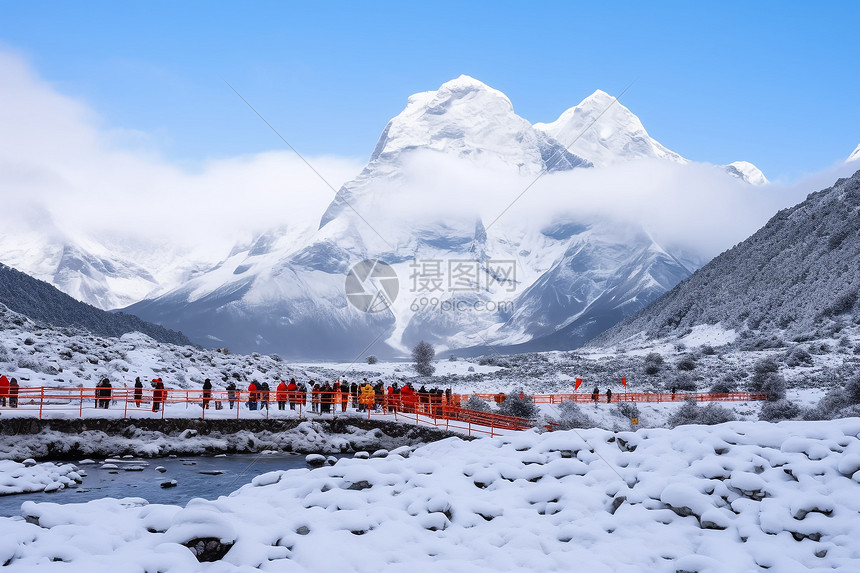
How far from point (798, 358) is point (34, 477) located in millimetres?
50850

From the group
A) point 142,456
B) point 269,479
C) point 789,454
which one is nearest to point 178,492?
point 269,479

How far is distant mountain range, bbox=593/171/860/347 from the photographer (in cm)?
6919

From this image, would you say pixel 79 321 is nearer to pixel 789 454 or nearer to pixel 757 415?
pixel 757 415

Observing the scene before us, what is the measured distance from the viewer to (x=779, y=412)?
35281 millimetres

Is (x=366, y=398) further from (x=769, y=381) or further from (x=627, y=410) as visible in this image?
(x=769, y=381)

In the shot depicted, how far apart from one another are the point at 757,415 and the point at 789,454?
1075 inches

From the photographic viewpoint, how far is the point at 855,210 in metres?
87.6

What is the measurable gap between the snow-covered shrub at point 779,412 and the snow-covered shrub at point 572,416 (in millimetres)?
8741

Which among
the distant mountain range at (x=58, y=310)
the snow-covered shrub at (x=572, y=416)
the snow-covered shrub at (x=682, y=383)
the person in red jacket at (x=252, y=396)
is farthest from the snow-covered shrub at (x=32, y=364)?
the distant mountain range at (x=58, y=310)

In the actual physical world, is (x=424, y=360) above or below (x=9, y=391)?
above

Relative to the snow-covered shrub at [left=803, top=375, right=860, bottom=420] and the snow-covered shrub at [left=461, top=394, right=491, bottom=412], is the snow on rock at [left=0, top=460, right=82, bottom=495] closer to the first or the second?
the snow-covered shrub at [left=461, top=394, right=491, bottom=412]

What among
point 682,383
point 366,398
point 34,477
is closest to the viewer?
point 34,477

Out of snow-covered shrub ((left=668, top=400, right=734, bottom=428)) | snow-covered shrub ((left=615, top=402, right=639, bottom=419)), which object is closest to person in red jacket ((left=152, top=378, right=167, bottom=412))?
snow-covered shrub ((left=668, top=400, right=734, bottom=428))

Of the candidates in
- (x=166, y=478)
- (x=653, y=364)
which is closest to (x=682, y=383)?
(x=653, y=364)
